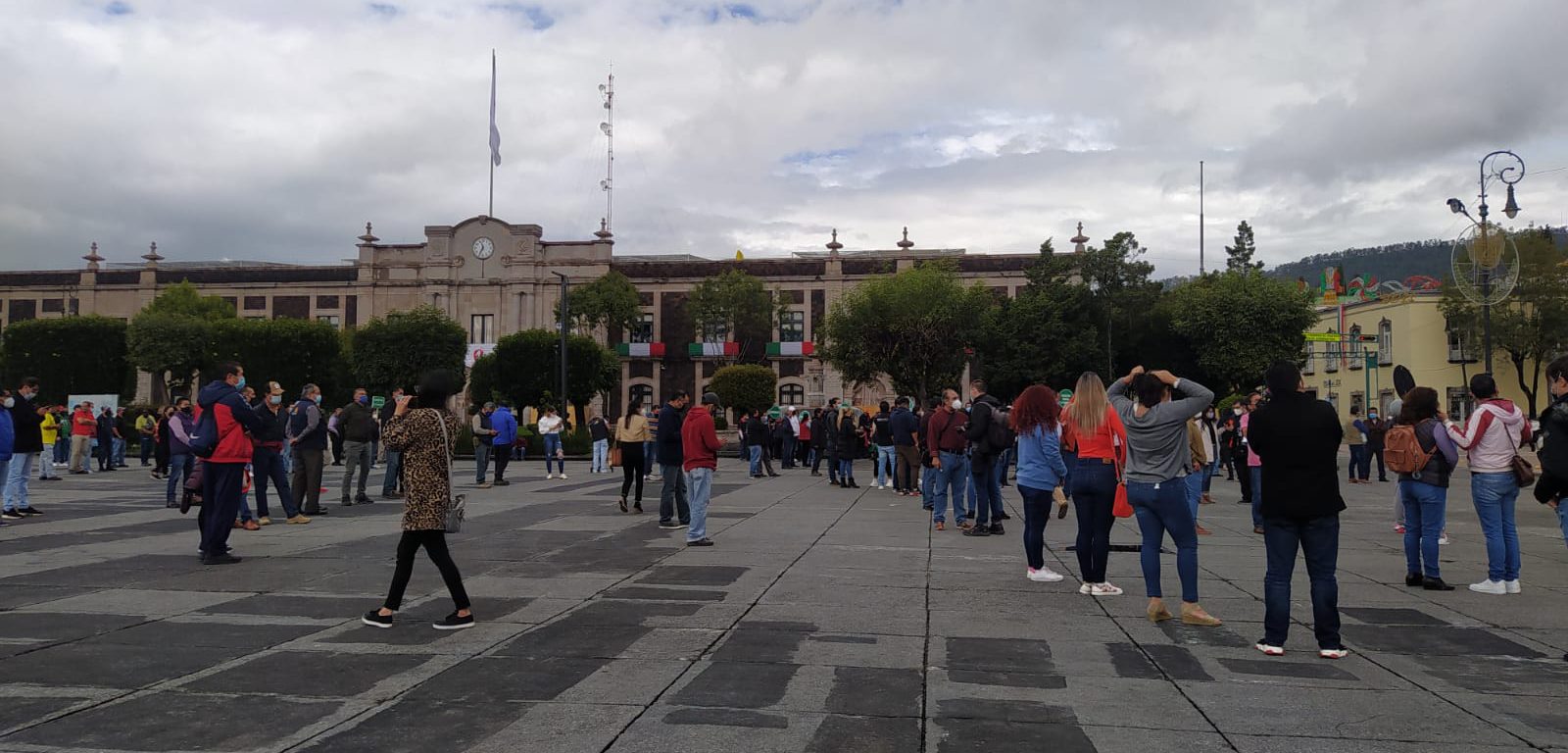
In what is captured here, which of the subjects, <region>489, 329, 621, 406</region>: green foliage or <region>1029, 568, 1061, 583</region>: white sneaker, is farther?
<region>489, 329, 621, 406</region>: green foliage

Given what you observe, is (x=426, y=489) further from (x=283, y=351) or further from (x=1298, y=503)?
(x=283, y=351)

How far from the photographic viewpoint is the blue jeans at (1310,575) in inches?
244

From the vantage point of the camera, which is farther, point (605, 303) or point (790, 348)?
point (790, 348)

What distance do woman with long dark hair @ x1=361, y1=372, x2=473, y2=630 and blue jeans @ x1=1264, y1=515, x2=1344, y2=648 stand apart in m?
4.88

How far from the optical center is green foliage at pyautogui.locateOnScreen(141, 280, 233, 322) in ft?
197

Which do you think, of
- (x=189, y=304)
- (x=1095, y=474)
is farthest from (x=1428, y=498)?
(x=189, y=304)

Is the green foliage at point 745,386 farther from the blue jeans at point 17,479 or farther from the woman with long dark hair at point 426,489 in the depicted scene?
the woman with long dark hair at point 426,489

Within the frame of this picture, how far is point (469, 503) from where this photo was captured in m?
16.5

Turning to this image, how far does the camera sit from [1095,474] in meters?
8.19

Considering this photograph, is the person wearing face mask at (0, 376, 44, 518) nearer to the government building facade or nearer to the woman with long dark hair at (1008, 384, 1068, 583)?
the woman with long dark hair at (1008, 384, 1068, 583)

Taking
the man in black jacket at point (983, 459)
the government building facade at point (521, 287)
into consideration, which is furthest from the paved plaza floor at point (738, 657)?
the government building facade at point (521, 287)

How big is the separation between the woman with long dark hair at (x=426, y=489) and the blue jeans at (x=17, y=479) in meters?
9.36

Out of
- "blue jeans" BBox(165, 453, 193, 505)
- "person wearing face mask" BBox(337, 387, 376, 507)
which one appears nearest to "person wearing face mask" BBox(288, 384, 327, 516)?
"person wearing face mask" BBox(337, 387, 376, 507)

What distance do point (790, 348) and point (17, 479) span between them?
5235 cm
